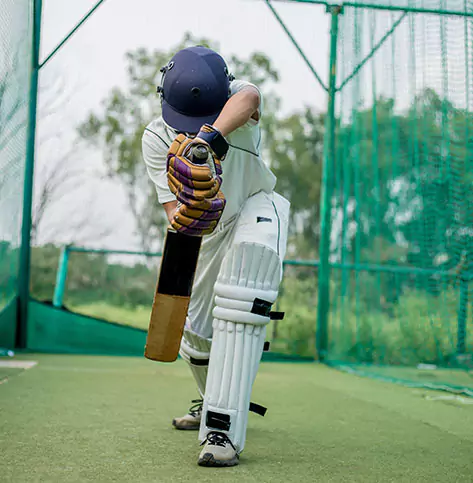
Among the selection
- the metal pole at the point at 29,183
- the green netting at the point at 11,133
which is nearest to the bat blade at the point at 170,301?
the green netting at the point at 11,133

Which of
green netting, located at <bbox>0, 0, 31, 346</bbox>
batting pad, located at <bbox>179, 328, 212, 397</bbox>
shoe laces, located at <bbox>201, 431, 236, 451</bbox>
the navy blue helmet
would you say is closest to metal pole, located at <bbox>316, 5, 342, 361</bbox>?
green netting, located at <bbox>0, 0, 31, 346</bbox>

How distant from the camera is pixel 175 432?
2.53 metres

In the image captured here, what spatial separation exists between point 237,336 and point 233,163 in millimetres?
642

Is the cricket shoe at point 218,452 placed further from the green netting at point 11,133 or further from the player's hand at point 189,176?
the green netting at point 11,133

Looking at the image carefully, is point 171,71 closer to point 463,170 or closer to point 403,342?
point 463,170

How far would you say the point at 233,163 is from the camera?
234 cm

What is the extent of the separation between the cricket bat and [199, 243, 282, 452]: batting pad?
119mm

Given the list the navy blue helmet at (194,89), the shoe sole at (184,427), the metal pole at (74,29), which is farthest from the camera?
the metal pole at (74,29)

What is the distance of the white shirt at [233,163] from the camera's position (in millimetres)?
2293

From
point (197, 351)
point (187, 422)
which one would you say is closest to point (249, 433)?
point (187, 422)

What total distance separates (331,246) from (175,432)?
3.86 meters

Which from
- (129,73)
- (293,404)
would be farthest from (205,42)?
(293,404)

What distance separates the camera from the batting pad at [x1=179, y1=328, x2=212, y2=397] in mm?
2479

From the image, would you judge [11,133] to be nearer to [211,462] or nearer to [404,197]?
[404,197]
